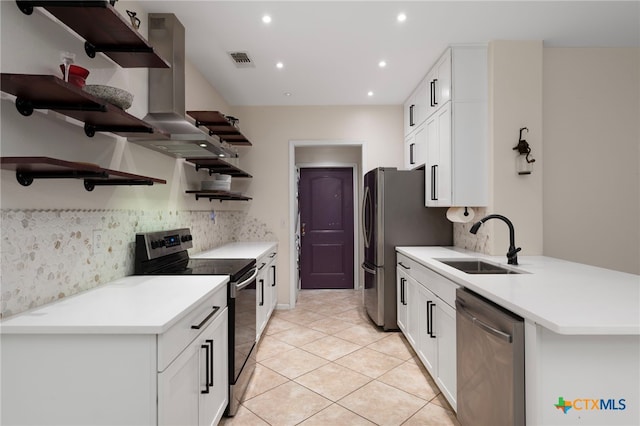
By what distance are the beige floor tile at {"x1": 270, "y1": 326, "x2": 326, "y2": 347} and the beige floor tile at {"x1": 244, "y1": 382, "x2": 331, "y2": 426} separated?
2.78ft

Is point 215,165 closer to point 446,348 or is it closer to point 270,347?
point 270,347

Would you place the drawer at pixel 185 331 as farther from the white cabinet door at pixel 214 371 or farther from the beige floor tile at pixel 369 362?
the beige floor tile at pixel 369 362

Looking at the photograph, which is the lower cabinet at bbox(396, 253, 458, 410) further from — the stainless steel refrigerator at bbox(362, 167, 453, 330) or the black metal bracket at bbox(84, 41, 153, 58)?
the black metal bracket at bbox(84, 41, 153, 58)

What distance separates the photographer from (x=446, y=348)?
213 cm

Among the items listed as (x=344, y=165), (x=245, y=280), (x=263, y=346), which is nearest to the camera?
(x=245, y=280)

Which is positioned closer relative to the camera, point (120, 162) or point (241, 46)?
point (120, 162)

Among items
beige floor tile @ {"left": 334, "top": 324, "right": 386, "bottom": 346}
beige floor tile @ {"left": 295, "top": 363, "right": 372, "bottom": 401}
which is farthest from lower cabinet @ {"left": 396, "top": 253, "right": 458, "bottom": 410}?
beige floor tile @ {"left": 295, "top": 363, "right": 372, "bottom": 401}

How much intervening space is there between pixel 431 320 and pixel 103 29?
259cm

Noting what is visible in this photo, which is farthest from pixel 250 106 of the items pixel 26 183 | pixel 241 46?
pixel 26 183

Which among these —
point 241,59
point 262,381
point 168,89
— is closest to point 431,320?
point 262,381

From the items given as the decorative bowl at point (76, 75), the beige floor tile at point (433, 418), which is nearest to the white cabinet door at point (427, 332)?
the beige floor tile at point (433, 418)

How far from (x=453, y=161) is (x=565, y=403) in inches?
77.0

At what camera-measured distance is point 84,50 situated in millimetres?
1635

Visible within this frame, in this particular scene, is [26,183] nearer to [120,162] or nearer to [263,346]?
[120,162]
